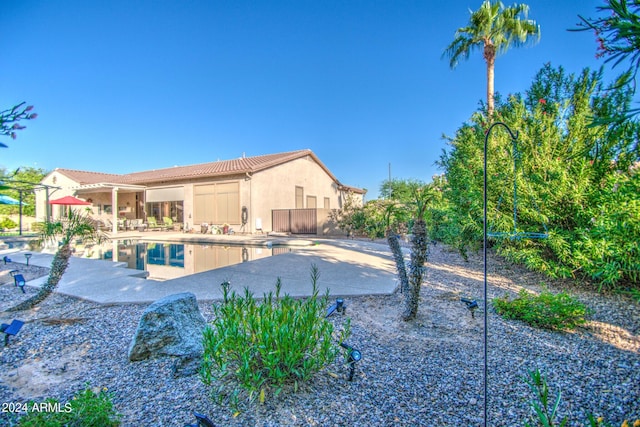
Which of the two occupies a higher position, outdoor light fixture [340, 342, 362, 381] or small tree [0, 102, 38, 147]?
small tree [0, 102, 38, 147]

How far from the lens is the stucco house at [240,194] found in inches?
749

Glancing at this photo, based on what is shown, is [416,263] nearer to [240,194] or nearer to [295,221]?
[295,221]

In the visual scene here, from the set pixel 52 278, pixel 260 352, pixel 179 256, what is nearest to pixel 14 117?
pixel 260 352

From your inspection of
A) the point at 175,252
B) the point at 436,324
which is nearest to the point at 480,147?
the point at 436,324

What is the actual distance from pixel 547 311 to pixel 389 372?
2.81m

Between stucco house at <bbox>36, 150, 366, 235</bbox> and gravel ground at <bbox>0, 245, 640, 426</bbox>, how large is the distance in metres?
14.4

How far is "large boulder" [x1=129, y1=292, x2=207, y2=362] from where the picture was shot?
3.21m

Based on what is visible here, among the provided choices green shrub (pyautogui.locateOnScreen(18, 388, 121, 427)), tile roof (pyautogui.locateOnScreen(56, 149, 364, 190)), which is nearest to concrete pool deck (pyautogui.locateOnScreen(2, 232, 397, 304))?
green shrub (pyautogui.locateOnScreen(18, 388, 121, 427))

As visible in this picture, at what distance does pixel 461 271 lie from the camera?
25.2 ft

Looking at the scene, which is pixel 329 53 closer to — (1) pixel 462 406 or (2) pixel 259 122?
(2) pixel 259 122

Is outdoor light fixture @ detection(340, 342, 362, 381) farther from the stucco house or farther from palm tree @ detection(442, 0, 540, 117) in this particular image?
the stucco house

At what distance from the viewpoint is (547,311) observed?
416cm

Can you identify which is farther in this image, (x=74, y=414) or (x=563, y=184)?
(x=563, y=184)

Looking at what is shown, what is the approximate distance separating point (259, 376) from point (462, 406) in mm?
1710
